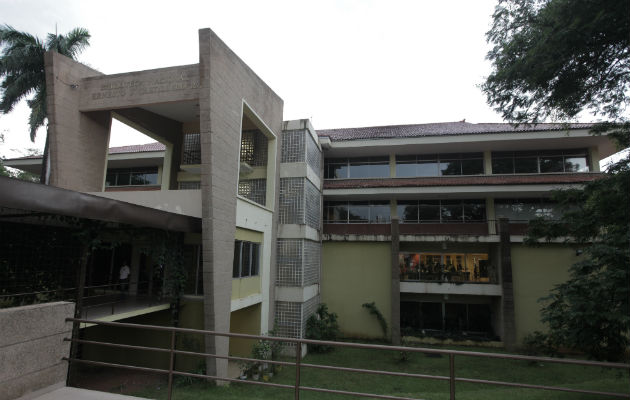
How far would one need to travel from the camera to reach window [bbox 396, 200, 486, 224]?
18.7 m

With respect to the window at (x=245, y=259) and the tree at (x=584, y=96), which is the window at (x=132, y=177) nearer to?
the window at (x=245, y=259)

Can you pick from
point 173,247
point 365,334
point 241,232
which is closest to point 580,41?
point 241,232

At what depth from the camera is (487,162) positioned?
18656 mm

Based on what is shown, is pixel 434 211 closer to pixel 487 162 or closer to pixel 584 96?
pixel 487 162

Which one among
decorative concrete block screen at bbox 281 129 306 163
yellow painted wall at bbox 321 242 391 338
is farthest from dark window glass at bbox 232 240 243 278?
yellow painted wall at bbox 321 242 391 338

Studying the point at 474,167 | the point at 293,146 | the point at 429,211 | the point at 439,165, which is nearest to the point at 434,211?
the point at 429,211

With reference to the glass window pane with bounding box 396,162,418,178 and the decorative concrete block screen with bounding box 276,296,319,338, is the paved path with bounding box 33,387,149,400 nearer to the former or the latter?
the decorative concrete block screen with bounding box 276,296,319,338

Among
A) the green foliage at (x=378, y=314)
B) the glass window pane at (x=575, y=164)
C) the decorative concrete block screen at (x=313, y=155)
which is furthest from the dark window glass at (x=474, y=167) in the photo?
the green foliage at (x=378, y=314)

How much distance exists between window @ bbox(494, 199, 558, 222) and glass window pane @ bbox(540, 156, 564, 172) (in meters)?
1.72

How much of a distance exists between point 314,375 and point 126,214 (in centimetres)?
844

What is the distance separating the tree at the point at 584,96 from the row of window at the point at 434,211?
8.56 m

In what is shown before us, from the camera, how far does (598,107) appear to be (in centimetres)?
891

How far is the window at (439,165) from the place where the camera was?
18984mm

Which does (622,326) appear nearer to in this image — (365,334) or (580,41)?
(580,41)
